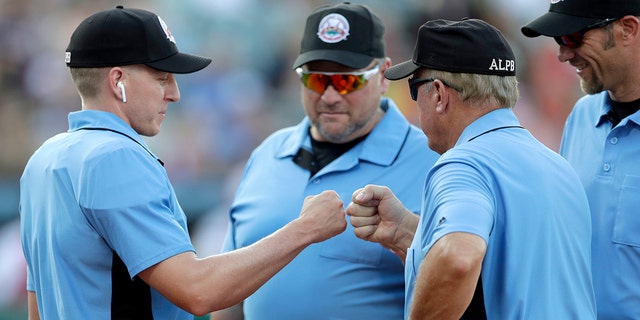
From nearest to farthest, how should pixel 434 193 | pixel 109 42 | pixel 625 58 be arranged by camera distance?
pixel 434 193 → pixel 109 42 → pixel 625 58

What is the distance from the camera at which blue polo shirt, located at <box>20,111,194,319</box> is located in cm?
308

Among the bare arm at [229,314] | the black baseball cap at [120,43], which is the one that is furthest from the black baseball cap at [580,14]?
the bare arm at [229,314]

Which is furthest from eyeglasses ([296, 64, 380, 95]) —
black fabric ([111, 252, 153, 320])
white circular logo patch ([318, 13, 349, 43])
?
black fabric ([111, 252, 153, 320])

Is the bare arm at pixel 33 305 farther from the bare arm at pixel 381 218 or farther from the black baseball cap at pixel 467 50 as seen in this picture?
the black baseball cap at pixel 467 50

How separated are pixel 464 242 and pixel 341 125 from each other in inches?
72.7

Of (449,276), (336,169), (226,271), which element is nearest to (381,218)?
(336,169)

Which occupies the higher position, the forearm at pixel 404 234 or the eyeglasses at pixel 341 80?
the eyeglasses at pixel 341 80

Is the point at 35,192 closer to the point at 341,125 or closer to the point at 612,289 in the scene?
the point at 341,125

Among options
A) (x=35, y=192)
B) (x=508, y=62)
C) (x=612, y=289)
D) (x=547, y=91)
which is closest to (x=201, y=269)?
(x=35, y=192)

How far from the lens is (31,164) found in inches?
134

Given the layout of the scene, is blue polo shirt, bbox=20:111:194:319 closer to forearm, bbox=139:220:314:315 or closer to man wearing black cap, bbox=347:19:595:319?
forearm, bbox=139:220:314:315

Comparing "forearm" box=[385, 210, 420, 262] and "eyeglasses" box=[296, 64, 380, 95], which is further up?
"eyeglasses" box=[296, 64, 380, 95]

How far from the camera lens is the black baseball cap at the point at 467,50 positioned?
3090 mm

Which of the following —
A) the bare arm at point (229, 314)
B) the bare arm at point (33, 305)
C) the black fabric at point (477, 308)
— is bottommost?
the bare arm at point (229, 314)
